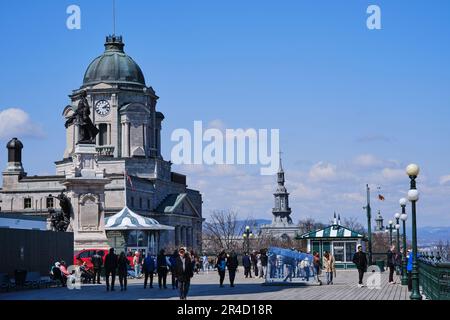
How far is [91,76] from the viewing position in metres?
146

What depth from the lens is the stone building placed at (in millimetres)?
137000

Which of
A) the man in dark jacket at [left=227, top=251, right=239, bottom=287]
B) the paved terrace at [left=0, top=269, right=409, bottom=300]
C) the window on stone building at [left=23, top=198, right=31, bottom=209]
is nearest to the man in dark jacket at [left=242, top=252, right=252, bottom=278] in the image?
the man in dark jacket at [left=227, top=251, right=239, bottom=287]

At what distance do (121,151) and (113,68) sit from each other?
11894mm

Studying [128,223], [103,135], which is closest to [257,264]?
[128,223]

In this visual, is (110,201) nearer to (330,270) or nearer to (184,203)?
(184,203)

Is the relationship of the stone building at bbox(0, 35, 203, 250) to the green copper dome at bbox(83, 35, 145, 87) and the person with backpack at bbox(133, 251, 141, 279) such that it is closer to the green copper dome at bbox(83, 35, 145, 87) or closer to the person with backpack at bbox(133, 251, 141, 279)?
the green copper dome at bbox(83, 35, 145, 87)

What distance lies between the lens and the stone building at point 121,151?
137000mm

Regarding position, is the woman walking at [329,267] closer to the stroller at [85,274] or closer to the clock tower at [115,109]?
the stroller at [85,274]

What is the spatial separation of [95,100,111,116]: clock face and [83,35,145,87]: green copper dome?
2.98 metres

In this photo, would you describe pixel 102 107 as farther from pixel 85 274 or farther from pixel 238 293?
pixel 238 293

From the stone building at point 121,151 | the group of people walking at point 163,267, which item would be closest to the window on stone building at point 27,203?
the stone building at point 121,151

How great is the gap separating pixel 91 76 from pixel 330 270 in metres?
105

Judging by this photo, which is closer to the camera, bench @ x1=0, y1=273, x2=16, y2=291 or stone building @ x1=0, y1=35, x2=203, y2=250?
bench @ x1=0, y1=273, x2=16, y2=291
